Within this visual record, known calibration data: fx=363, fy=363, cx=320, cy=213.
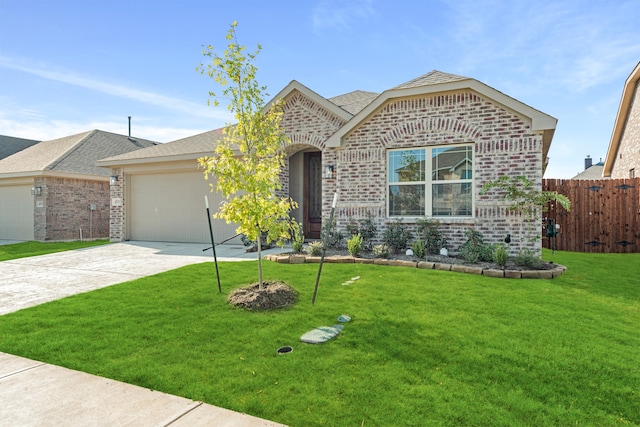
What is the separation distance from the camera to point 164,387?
291cm

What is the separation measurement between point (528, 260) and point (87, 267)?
382 inches

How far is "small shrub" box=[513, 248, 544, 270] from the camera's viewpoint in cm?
725

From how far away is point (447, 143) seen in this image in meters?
8.76

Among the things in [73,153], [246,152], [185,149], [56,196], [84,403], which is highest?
[73,153]

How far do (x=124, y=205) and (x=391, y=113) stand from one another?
427 inches

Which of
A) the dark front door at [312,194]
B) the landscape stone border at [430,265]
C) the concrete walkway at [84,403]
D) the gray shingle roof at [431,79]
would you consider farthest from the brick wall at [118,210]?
the gray shingle roof at [431,79]

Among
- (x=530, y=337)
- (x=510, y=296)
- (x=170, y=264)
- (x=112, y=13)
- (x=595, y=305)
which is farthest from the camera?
(x=112, y=13)

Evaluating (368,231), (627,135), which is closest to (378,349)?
(368,231)

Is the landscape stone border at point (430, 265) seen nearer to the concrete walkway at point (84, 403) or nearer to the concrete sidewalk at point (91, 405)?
the concrete walkway at point (84, 403)

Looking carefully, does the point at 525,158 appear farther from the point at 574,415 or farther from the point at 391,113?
the point at 574,415

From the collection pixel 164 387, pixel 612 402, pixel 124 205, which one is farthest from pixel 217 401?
pixel 124 205

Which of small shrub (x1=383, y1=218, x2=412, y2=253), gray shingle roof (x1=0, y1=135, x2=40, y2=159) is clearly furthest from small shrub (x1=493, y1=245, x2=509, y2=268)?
gray shingle roof (x1=0, y1=135, x2=40, y2=159)

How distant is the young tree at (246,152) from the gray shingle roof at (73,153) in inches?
582

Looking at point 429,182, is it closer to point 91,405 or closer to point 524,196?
point 524,196
